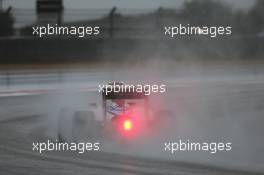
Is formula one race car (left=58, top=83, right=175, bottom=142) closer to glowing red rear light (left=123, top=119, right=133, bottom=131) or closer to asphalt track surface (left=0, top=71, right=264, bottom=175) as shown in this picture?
glowing red rear light (left=123, top=119, right=133, bottom=131)

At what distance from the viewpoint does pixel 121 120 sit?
9.01m

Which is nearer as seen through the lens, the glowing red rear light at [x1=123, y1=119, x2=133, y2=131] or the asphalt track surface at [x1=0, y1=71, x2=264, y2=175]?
the asphalt track surface at [x1=0, y1=71, x2=264, y2=175]

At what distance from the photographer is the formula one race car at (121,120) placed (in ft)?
29.5

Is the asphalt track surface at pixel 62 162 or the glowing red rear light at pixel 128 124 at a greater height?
the glowing red rear light at pixel 128 124

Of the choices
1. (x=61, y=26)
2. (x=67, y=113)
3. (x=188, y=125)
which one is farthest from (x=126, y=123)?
(x=61, y=26)

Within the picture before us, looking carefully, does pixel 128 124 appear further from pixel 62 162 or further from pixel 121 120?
pixel 62 162

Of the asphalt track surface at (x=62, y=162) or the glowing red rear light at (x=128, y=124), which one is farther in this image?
the glowing red rear light at (x=128, y=124)

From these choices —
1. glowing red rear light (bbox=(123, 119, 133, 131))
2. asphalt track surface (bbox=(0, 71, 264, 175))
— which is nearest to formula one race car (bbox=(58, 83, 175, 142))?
glowing red rear light (bbox=(123, 119, 133, 131))

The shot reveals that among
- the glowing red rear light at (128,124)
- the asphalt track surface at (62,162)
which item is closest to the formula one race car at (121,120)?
the glowing red rear light at (128,124)

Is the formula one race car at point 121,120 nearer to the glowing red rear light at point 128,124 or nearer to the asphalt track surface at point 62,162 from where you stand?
the glowing red rear light at point 128,124

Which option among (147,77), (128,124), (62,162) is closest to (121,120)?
(128,124)

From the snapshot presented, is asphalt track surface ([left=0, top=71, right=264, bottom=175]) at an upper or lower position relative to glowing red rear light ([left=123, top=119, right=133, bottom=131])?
lower

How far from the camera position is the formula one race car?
8992 mm

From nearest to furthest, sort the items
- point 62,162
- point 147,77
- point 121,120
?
point 62,162 → point 121,120 → point 147,77
